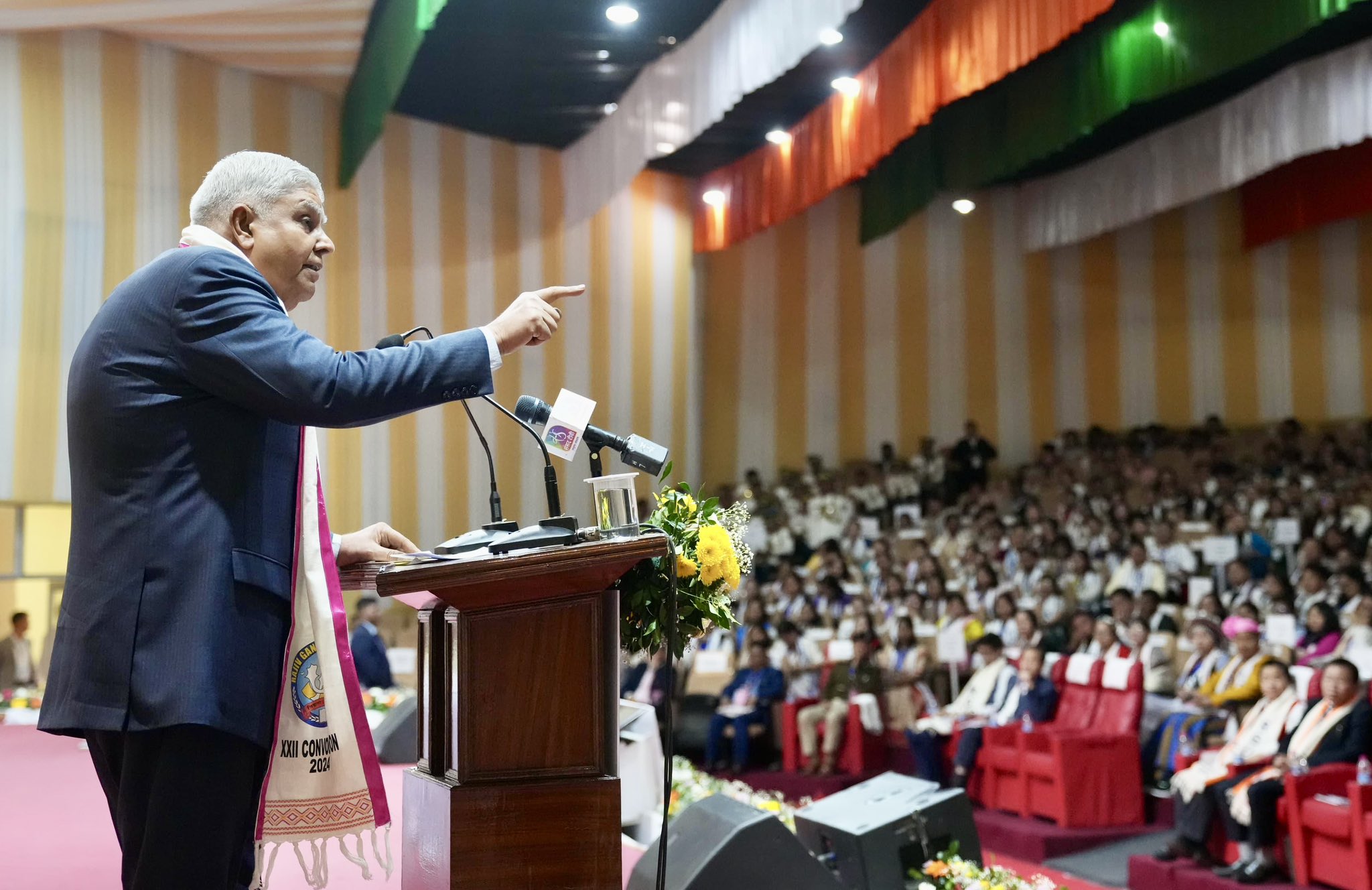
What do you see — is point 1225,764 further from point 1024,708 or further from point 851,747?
point 851,747

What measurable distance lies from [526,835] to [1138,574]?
8.06 meters

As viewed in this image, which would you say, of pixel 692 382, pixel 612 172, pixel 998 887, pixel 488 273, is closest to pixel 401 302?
pixel 488 273

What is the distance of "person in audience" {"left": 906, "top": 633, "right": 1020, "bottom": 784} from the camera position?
7570 mm

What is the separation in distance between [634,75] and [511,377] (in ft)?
9.95

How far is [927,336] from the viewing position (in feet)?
48.4

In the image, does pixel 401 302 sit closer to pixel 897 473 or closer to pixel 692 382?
pixel 692 382

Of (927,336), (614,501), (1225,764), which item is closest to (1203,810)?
(1225,764)

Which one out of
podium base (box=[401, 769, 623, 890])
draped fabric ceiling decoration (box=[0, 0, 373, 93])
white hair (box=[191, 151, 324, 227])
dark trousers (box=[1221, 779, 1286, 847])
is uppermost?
draped fabric ceiling decoration (box=[0, 0, 373, 93])

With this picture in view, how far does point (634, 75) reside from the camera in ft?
33.7

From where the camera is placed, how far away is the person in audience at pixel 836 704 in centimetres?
825

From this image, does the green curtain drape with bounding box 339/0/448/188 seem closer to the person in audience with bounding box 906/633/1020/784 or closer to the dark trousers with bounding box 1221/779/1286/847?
the person in audience with bounding box 906/633/1020/784

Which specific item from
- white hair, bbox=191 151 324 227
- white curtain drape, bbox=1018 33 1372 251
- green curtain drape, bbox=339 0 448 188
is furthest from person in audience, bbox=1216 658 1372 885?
green curtain drape, bbox=339 0 448 188

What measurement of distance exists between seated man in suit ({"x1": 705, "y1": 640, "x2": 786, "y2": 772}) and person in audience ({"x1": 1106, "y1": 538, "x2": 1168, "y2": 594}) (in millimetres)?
2333

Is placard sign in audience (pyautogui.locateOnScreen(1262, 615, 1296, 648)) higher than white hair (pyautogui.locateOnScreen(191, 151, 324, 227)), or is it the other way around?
white hair (pyautogui.locateOnScreen(191, 151, 324, 227))
